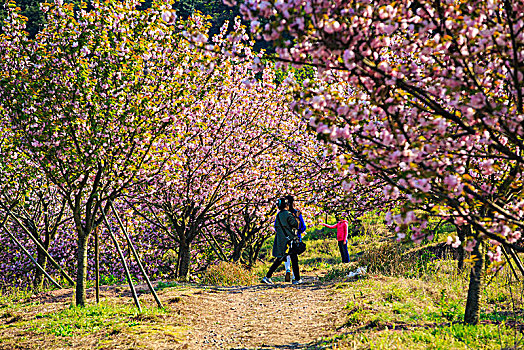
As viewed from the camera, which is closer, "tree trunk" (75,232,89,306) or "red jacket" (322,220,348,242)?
"tree trunk" (75,232,89,306)

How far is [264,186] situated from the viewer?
14.4 metres

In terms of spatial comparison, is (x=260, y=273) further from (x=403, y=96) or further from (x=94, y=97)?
(x=403, y=96)

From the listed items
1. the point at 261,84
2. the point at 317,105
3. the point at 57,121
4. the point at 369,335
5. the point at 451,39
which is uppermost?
the point at 261,84

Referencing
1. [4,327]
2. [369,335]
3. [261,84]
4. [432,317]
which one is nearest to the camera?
[369,335]

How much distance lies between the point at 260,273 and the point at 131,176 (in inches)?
283

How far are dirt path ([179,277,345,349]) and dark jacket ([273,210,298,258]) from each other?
969mm

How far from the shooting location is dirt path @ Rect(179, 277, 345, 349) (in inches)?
249

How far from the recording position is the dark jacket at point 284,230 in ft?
35.4

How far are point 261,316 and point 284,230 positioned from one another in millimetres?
3340

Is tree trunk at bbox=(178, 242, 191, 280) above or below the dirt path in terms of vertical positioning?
above

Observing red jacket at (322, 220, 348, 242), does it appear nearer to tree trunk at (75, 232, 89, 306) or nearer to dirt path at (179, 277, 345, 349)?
dirt path at (179, 277, 345, 349)

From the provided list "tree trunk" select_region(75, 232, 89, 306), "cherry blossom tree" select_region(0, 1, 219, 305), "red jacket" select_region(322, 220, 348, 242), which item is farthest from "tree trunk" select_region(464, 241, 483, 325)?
"red jacket" select_region(322, 220, 348, 242)

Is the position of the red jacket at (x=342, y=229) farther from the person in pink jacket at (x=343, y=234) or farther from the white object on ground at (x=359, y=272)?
the white object on ground at (x=359, y=272)

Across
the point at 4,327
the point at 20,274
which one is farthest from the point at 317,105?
the point at 20,274
